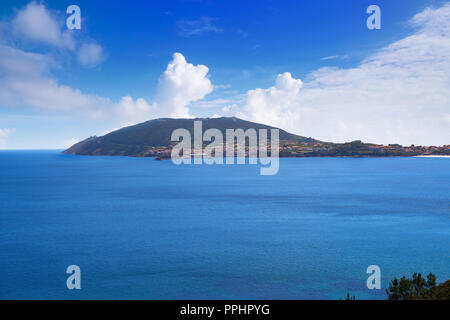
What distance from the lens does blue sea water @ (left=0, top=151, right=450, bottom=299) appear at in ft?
118

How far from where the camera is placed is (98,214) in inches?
2972

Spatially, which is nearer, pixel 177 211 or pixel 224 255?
pixel 224 255

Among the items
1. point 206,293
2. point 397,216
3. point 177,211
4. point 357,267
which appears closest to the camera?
point 206,293

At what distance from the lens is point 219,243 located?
51.8 m

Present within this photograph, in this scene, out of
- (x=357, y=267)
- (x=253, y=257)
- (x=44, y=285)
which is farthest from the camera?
(x=253, y=257)

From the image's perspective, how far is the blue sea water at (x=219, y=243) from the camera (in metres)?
35.9

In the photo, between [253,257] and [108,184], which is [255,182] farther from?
[253,257]

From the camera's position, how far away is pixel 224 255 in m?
46.1
